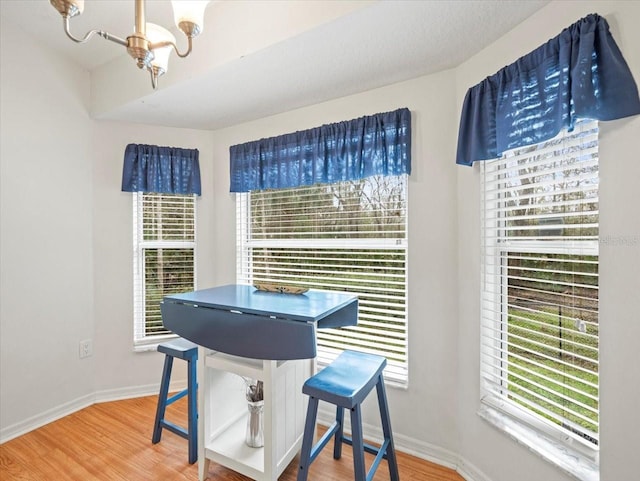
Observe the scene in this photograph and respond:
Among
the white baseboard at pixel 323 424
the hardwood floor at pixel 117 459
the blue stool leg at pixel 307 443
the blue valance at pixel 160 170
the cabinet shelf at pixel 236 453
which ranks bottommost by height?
the hardwood floor at pixel 117 459

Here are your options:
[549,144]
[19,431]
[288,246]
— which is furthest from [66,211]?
[549,144]

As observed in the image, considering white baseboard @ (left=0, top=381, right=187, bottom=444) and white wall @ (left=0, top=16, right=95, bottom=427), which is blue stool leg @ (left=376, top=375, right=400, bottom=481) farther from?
white wall @ (left=0, top=16, right=95, bottom=427)

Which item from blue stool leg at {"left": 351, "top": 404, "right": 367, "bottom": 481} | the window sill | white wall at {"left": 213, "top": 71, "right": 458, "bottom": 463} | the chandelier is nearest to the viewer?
the chandelier

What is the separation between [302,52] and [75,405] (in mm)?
2893

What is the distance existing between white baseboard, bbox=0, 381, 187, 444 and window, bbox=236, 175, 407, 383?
1.18 meters

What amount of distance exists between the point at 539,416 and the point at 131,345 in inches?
110

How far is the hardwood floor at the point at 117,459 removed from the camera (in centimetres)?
174

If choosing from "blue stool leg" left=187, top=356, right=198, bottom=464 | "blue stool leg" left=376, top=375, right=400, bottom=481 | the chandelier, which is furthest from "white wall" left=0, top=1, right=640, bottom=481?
the chandelier

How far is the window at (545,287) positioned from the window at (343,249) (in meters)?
0.52

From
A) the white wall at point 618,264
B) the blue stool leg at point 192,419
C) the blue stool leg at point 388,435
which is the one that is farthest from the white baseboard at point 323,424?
the blue stool leg at point 192,419

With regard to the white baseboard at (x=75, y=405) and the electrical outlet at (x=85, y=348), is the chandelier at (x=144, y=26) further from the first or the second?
the white baseboard at (x=75, y=405)

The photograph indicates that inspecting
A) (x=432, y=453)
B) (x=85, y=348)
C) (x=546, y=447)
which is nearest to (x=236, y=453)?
(x=432, y=453)

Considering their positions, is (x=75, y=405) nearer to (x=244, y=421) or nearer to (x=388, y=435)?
(x=244, y=421)

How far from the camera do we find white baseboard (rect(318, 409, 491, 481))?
171cm
